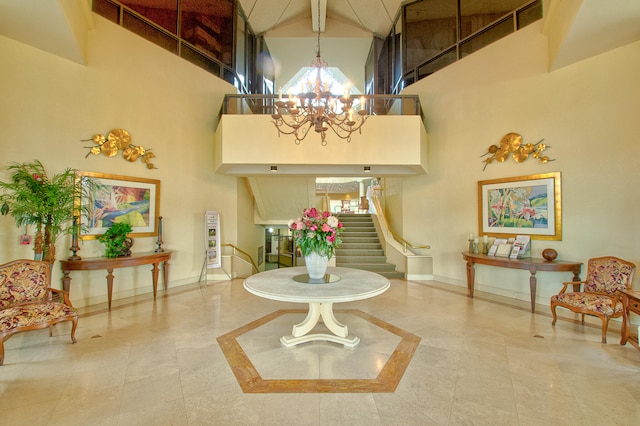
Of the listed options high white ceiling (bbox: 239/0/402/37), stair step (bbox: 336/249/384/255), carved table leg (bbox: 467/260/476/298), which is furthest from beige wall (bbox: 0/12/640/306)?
high white ceiling (bbox: 239/0/402/37)

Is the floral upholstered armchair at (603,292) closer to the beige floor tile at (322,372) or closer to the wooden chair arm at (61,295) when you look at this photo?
the beige floor tile at (322,372)

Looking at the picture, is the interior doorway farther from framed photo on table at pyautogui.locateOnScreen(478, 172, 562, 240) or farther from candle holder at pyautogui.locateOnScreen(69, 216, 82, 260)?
framed photo on table at pyautogui.locateOnScreen(478, 172, 562, 240)

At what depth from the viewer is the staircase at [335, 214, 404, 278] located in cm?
711

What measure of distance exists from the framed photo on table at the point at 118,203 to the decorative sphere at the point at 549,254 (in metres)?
6.56

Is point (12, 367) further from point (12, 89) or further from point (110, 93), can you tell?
point (110, 93)

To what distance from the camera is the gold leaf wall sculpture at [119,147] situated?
470 centimetres

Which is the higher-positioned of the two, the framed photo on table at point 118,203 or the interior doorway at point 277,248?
the framed photo on table at point 118,203

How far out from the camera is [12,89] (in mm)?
3939

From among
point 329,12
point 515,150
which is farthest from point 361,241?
point 329,12

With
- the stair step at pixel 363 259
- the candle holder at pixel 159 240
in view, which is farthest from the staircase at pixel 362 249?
the candle holder at pixel 159 240

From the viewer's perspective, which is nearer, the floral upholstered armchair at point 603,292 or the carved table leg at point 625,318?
the carved table leg at point 625,318

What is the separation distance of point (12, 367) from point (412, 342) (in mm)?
3963

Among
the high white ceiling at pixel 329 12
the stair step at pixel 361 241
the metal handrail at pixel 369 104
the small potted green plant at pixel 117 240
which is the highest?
the high white ceiling at pixel 329 12

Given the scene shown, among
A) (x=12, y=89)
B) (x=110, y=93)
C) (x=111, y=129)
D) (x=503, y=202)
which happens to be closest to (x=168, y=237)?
(x=111, y=129)
